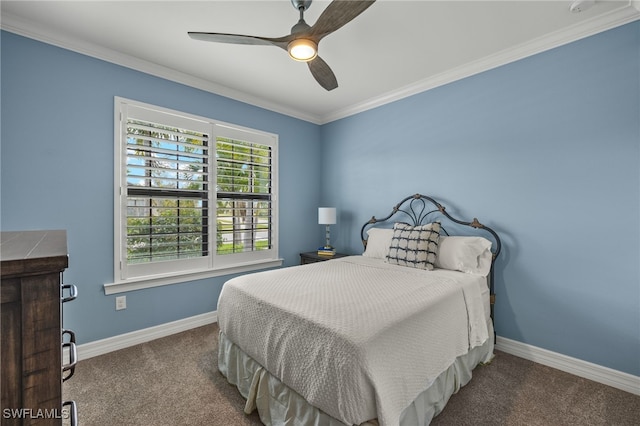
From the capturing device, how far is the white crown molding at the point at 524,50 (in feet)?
6.66

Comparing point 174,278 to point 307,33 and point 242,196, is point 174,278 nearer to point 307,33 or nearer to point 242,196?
point 242,196

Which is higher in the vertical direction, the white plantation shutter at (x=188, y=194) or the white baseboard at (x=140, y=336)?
the white plantation shutter at (x=188, y=194)

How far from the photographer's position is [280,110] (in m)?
3.79

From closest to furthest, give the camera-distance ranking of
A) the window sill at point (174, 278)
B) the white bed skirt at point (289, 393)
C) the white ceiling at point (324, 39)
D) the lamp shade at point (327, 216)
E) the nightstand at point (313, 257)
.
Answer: the white bed skirt at point (289, 393) < the white ceiling at point (324, 39) < the window sill at point (174, 278) < the nightstand at point (313, 257) < the lamp shade at point (327, 216)

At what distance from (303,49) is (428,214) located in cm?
211

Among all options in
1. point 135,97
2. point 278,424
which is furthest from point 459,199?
point 135,97

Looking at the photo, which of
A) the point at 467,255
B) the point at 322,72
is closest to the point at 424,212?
the point at 467,255

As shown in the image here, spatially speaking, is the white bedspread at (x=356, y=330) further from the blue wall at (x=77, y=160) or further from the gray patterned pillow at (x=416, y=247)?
the blue wall at (x=77, y=160)

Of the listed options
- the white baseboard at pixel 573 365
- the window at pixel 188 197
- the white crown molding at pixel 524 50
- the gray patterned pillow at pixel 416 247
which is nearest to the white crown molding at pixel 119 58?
the window at pixel 188 197

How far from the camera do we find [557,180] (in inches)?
90.3

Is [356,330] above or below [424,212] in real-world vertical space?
below

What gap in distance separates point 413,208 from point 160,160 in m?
2.68

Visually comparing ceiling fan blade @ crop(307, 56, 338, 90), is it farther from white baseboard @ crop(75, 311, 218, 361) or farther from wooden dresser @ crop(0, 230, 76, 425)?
white baseboard @ crop(75, 311, 218, 361)

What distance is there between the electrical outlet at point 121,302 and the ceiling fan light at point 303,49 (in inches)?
99.2
